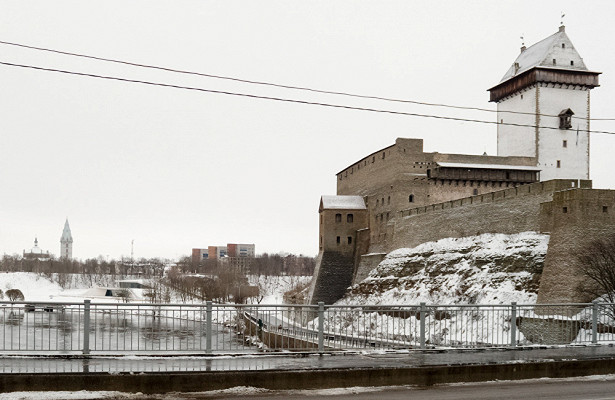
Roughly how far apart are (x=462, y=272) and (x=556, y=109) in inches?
853

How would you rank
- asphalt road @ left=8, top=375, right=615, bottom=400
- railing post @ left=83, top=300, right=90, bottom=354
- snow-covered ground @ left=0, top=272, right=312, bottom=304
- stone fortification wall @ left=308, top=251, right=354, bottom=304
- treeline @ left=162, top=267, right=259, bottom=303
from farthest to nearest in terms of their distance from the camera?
snow-covered ground @ left=0, top=272, right=312, bottom=304 → treeline @ left=162, top=267, right=259, bottom=303 → stone fortification wall @ left=308, top=251, right=354, bottom=304 → railing post @ left=83, top=300, right=90, bottom=354 → asphalt road @ left=8, top=375, right=615, bottom=400

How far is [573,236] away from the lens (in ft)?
110

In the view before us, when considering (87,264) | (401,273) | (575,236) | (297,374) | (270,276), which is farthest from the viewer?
(87,264)

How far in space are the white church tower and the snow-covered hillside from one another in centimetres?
1415

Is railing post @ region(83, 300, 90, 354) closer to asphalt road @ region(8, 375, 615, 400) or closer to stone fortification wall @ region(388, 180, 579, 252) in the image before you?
asphalt road @ region(8, 375, 615, 400)

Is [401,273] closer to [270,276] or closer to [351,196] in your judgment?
[351,196]

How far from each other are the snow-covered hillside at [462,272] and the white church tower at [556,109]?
46.4 feet

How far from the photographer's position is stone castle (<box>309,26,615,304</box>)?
50.6 meters

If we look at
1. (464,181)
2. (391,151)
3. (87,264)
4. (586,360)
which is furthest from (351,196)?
(87,264)

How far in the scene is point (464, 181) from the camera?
56.9m

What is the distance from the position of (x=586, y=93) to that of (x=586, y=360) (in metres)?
50.8

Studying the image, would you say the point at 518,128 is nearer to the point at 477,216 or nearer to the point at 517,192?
the point at 477,216

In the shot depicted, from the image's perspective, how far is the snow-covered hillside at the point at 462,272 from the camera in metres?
36.6

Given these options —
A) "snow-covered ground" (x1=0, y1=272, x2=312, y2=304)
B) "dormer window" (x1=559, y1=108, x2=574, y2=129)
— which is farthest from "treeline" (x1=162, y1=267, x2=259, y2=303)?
"dormer window" (x1=559, y1=108, x2=574, y2=129)
